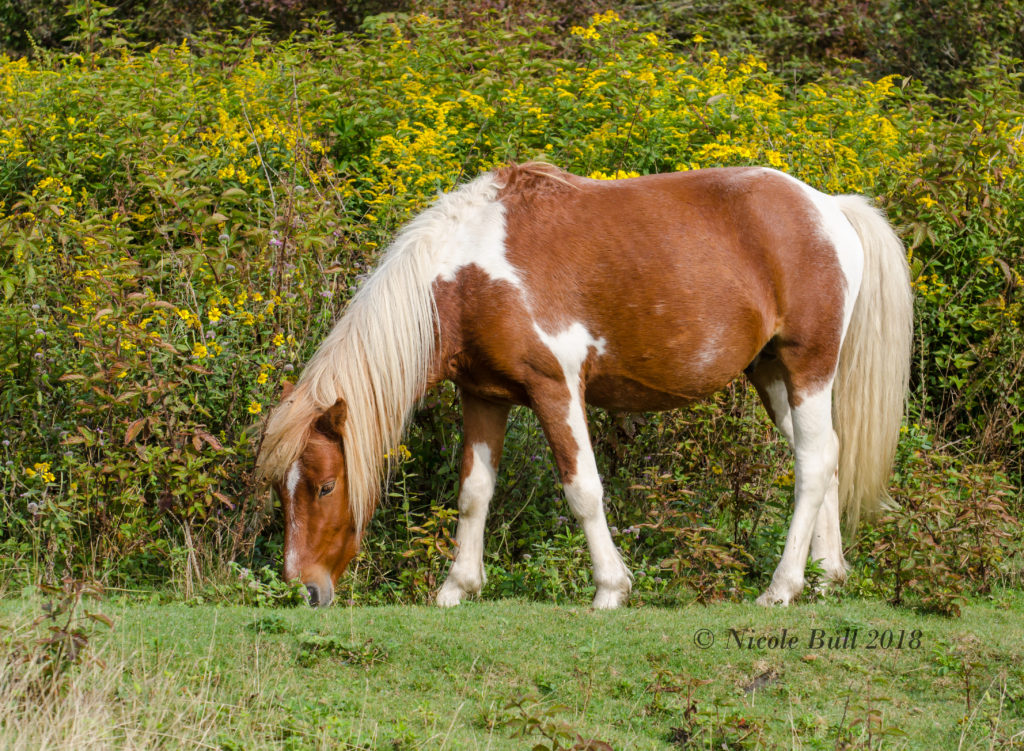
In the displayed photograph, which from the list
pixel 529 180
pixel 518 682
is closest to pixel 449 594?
pixel 518 682

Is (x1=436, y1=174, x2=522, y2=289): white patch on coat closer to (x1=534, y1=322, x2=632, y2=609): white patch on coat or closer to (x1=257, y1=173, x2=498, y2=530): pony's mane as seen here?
(x1=257, y1=173, x2=498, y2=530): pony's mane

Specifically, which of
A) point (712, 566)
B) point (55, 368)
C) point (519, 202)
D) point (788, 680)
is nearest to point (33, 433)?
point (55, 368)

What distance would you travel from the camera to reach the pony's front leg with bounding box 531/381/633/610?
16.6 feet

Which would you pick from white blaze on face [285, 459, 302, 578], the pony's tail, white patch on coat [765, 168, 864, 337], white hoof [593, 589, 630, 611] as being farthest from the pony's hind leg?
white blaze on face [285, 459, 302, 578]

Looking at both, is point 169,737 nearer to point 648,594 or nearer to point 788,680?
point 788,680

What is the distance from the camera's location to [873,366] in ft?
18.9

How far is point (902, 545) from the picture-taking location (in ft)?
17.8

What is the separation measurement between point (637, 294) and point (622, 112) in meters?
2.66

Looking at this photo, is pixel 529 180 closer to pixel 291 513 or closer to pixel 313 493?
pixel 313 493

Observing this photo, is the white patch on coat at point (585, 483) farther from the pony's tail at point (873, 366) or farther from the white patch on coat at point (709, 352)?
the pony's tail at point (873, 366)

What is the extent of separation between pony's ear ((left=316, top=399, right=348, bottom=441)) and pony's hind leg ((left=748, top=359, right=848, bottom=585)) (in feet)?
6.98

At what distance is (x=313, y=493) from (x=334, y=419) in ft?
1.11

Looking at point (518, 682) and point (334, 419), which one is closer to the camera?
point (518, 682)

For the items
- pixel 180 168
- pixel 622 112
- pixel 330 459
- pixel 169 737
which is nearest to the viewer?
pixel 169 737
